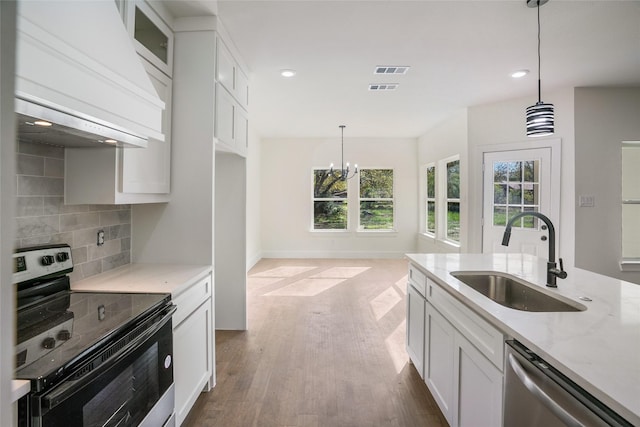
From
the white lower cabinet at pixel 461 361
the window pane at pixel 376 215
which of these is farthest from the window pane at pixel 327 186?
the white lower cabinet at pixel 461 361

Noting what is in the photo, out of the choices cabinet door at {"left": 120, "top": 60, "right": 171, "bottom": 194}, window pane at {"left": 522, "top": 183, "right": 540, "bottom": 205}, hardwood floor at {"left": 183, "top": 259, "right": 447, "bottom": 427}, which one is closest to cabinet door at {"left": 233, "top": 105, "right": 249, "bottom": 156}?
cabinet door at {"left": 120, "top": 60, "right": 171, "bottom": 194}

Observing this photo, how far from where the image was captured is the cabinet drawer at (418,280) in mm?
2258

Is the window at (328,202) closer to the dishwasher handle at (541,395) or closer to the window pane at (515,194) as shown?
the window pane at (515,194)

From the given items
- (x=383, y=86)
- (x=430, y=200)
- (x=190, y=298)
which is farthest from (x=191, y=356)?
(x=430, y=200)

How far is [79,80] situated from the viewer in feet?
3.90

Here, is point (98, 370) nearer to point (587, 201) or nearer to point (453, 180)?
point (587, 201)

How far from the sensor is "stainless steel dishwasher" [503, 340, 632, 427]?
0.88 m

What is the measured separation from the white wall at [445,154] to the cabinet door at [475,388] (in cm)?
375

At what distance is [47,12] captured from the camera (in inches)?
43.5

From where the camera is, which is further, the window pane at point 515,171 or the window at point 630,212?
the window pane at point 515,171

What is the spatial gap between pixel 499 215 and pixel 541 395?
4.09 metres

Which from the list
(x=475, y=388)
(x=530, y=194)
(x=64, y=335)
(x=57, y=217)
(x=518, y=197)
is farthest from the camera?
(x=518, y=197)

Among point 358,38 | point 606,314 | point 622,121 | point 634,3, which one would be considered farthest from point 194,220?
point 622,121

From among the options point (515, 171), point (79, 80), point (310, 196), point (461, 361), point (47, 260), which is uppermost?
point (515, 171)
